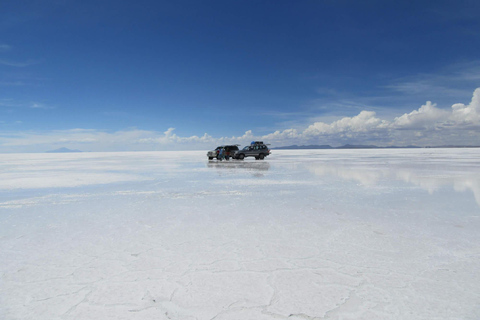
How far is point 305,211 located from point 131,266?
5.05 m

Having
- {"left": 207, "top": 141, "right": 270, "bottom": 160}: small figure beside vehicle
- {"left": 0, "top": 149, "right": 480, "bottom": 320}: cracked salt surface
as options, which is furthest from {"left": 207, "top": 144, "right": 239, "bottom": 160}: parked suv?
{"left": 0, "top": 149, "right": 480, "bottom": 320}: cracked salt surface

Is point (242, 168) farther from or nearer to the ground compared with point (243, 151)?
nearer to the ground

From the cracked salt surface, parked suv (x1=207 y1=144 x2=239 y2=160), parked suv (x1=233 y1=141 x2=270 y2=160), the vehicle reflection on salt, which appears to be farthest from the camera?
parked suv (x1=233 y1=141 x2=270 y2=160)

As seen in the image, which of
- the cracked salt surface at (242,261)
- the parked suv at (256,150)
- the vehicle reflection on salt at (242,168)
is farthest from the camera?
the parked suv at (256,150)

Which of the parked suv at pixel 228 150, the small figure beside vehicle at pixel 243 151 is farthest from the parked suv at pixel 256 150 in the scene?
the parked suv at pixel 228 150

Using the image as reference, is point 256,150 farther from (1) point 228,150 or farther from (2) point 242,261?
(2) point 242,261

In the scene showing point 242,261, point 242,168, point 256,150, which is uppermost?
point 256,150

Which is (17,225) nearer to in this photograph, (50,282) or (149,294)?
(50,282)

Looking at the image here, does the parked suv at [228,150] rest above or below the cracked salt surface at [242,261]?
above

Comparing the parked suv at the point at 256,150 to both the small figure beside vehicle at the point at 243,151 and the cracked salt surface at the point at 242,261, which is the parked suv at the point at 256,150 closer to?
the small figure beside vehicle at the point at 243,151

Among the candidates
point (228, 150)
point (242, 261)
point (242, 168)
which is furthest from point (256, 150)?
point (242, 261)

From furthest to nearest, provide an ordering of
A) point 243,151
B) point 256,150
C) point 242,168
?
point 256,150 < point 243,151 < point 242,168

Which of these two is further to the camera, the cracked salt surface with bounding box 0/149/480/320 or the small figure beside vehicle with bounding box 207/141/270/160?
the small figure beside vehicle with bounding box 207/141/270/160

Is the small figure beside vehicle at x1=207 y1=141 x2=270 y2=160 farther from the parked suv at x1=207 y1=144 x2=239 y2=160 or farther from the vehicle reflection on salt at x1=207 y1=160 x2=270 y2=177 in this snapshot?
the vehicle reflection on salt at x1=207 y1=160 x2=270 y2=177
